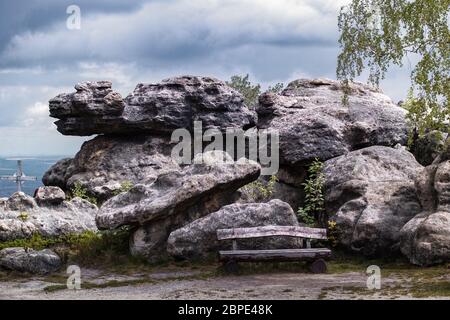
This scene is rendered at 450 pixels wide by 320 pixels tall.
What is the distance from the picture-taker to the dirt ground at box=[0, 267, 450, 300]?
17.2 m

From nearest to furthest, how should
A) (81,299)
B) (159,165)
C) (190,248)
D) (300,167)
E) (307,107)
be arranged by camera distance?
(81,299) → (190,248) → (300,167) → (307,107) → (159,165)

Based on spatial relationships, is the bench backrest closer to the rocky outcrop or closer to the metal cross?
the rocky outcrop

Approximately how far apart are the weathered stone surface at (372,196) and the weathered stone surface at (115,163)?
1041 centimetres

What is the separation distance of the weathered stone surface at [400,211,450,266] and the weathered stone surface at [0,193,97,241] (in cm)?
1159

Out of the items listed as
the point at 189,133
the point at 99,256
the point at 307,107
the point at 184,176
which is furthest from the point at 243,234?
the point at 189,133

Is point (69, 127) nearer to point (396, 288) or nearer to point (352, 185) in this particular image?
point (352, 185)

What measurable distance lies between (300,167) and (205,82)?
8335 millimetres

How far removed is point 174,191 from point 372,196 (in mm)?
6508

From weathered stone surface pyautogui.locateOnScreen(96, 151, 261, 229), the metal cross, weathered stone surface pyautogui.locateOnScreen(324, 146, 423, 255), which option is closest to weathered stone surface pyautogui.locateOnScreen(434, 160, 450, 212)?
weathered stone surface pyautogui.locateOnScreen(324, 146, 423, 255)

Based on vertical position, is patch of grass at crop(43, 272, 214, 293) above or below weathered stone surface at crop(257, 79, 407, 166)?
below

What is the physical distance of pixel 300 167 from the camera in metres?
28.8

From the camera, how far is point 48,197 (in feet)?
86.1

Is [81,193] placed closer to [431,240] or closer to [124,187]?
[124,187]

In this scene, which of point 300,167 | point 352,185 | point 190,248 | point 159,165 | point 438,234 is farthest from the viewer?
point 159,165
